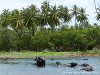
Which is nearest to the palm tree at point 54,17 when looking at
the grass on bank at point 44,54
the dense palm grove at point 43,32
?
the dense palm grove at point 43,32

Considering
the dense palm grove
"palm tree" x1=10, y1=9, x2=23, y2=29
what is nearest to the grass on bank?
the dense palm grove

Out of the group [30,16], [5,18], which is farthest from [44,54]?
[5,18]

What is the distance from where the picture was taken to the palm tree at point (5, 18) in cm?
14679

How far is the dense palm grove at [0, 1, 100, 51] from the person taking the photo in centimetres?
13250

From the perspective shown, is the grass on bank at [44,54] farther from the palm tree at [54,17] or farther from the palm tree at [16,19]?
the palm tree at [54,17]

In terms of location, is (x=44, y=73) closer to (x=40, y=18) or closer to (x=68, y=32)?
(x=68, y=32)

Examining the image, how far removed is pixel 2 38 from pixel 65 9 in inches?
1381

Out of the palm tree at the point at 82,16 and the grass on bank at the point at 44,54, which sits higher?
the palm tree at the point at 82,16

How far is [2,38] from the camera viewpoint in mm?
136375

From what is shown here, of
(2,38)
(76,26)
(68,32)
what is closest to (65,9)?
(76,26)

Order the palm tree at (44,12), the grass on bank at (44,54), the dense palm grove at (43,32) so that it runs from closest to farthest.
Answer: the grass on bank at (44,54)
the dense palm grove at (43,32)
the palm tree at (44,12)

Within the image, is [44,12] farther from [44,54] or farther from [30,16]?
[44,54]

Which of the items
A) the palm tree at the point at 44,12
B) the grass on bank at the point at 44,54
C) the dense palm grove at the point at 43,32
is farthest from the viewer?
the palm tree at the point at 44,12

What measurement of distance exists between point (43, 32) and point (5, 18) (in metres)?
17.9
